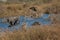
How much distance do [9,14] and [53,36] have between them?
434 inches

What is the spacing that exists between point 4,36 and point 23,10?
1230cm

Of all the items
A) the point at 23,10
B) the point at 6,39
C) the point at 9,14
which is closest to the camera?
the point at 6,39

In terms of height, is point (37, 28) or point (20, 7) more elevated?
point (37, 28)

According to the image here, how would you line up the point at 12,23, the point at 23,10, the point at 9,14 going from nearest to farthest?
the point at 12,23, the point at 9,14, the point at 23,10

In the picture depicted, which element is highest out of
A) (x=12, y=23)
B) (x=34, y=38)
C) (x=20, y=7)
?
(x=34, y=38)

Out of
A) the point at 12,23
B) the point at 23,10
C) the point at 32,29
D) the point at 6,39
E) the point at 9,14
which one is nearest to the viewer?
the point at 6,39

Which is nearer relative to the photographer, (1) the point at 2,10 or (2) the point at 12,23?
(2) the point at 12,23

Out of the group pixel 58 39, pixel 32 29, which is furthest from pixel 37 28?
pixel 58 39

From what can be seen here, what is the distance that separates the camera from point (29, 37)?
313 inches

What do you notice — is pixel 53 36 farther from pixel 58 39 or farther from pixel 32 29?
pixel 32 29

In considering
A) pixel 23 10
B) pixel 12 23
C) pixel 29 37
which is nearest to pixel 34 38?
pixel 29 37

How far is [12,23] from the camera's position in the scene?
12891 mm

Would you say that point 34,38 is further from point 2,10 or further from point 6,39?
point 2,10

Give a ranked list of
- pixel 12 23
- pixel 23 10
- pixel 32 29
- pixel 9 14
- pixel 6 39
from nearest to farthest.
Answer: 1. pixel 6 39
2. pixel 32 29
3. pixel 12 23
4. pixel 9 14
5. pixel 23 10
